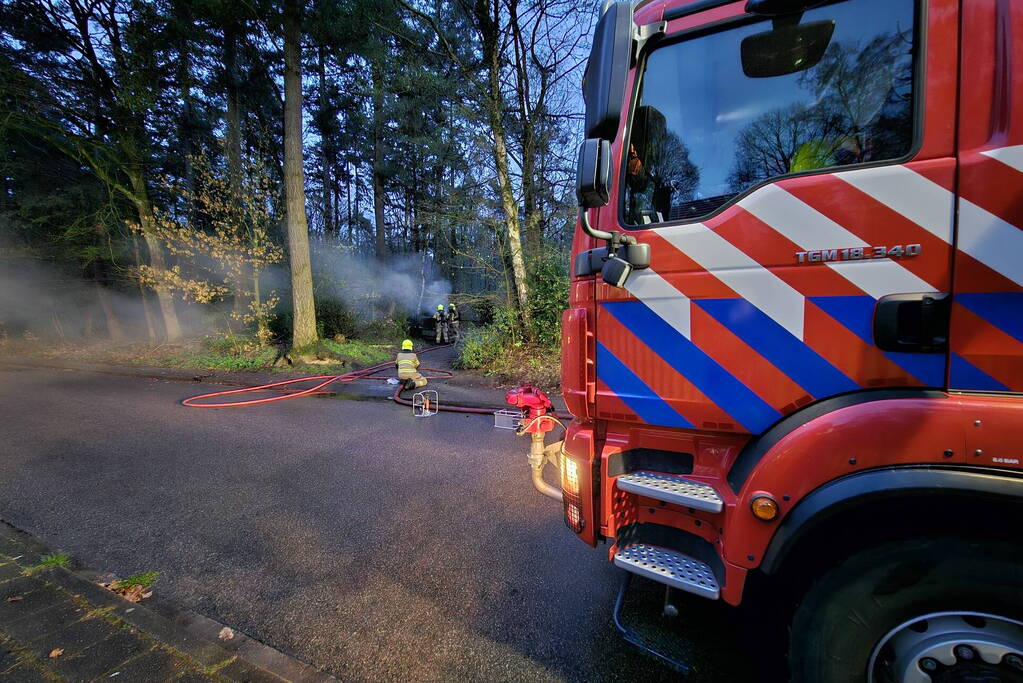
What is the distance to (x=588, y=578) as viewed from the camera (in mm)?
2637

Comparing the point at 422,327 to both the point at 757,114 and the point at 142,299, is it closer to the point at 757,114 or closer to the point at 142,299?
the point at 142,299

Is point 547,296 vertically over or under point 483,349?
over

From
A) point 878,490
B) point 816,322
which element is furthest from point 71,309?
point 878,490

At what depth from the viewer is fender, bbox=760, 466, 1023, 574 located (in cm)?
122

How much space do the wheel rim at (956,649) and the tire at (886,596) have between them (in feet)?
0.11

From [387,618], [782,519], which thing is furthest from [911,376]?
[387,618]

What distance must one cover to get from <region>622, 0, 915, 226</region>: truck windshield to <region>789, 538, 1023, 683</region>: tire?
4.06 ft

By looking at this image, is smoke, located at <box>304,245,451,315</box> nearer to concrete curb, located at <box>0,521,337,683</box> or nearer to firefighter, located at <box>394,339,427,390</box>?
firefighter, located at <box>394,339,427,390</box>

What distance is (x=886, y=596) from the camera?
1.34 meters

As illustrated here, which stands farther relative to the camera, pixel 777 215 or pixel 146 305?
pixel 146 305

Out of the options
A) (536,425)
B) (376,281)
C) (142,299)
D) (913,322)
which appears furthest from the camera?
(376,281)

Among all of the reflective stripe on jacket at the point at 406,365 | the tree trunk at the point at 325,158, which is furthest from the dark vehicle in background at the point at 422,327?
the reflective stripe on jacket at the point at 406,365

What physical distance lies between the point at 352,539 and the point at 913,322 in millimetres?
3256

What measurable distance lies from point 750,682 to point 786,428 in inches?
45.5
